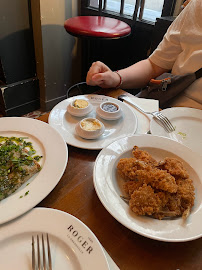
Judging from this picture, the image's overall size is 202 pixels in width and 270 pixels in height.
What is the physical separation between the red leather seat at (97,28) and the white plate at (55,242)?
1722 millimetres

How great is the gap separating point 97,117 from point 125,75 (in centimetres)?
44

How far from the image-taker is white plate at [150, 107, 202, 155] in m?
1.01

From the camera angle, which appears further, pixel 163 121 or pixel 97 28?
pixel 97 28

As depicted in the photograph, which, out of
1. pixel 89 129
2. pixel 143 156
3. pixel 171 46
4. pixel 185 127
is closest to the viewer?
pixel 143 156

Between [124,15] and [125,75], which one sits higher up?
[124,15]

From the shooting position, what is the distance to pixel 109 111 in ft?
3.58

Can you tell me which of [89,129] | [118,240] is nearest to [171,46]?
[89,129]

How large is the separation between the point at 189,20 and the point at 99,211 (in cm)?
119

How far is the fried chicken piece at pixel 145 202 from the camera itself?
64 cm

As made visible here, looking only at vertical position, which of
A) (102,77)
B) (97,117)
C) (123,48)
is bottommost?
(123,48)

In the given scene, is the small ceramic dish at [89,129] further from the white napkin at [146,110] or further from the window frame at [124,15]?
the window frame at [124,15]

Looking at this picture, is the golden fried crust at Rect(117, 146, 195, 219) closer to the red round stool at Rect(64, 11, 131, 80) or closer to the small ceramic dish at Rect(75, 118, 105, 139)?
the small ceramic dish at Rect(75, 118, 105, 139)

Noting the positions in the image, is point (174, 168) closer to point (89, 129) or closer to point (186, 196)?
point (186, 196)

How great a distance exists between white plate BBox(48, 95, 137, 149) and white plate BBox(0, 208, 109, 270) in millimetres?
352
